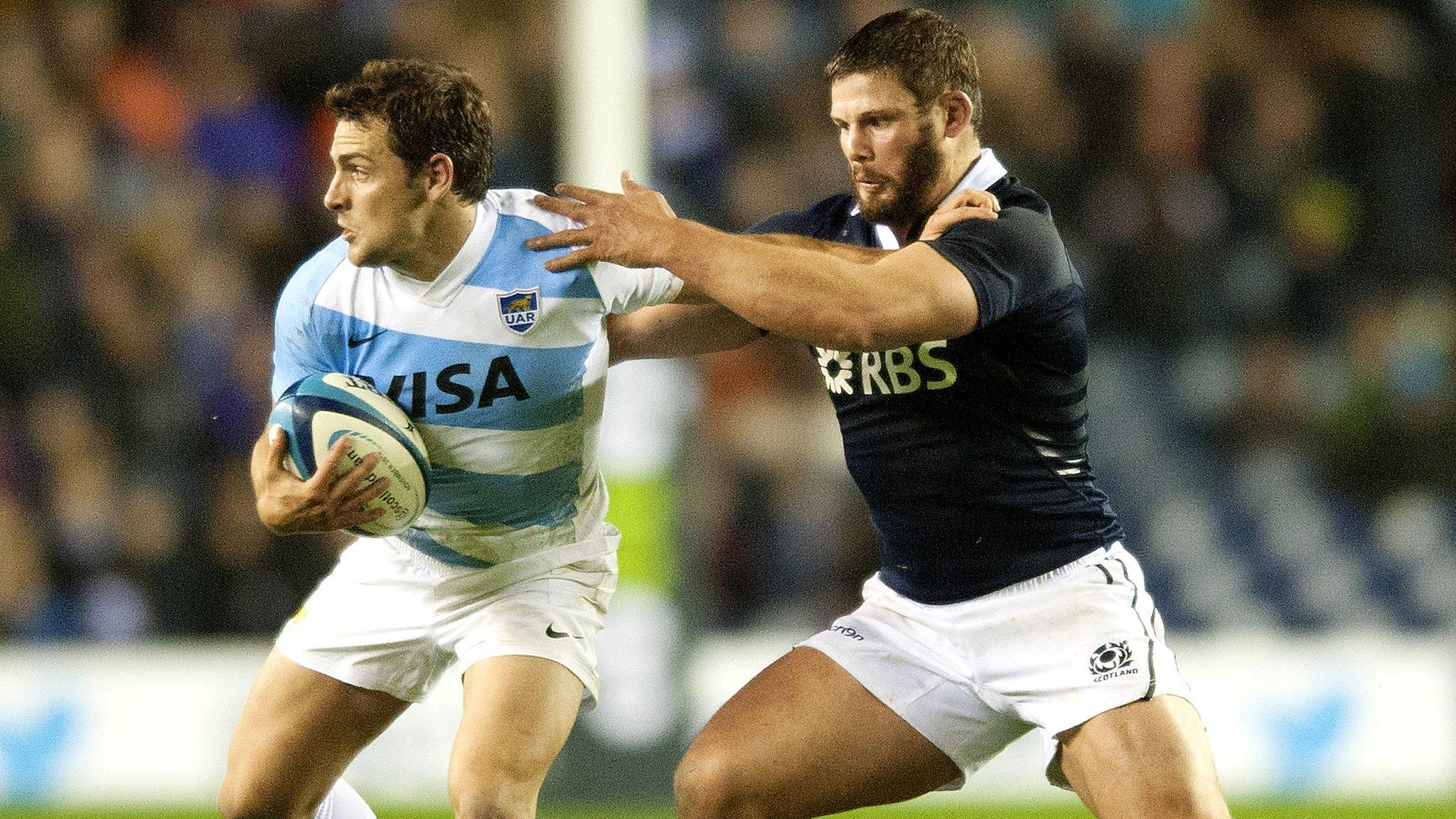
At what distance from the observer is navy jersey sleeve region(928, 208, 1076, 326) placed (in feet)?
11.7

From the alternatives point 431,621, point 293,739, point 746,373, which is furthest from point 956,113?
point 746,373

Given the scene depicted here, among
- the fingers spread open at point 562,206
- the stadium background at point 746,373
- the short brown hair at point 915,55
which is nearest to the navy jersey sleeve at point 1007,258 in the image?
the short brown hair at point 915,55

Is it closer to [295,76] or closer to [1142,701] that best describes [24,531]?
[295,76]

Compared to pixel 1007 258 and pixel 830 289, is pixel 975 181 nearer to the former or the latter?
pixel 1007 258

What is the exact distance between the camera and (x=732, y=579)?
313 inches

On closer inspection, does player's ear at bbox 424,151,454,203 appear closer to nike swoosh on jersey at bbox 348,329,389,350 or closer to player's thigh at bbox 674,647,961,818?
nike swoosh on jersey at bbox 348,329,389,350

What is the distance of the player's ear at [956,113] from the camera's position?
388cm

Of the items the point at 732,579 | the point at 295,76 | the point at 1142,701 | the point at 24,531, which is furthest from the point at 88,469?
the point at 1142,701

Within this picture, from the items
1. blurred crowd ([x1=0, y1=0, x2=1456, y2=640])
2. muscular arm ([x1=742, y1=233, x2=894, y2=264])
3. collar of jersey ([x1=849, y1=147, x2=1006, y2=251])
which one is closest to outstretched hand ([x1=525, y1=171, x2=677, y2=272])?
muscular arm ([x1=742, y1=233, x2=894, y2=264])

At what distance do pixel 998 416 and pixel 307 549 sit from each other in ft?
14.8

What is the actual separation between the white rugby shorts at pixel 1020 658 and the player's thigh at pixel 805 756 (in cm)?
5

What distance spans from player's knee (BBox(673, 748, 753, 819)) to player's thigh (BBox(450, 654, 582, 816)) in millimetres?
328

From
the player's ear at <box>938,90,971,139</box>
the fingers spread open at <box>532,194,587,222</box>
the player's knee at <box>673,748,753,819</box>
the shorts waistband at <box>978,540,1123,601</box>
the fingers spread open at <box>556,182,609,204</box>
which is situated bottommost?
the player's knee at <box>673,748,753,819</box>

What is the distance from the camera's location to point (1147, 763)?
354 cm
